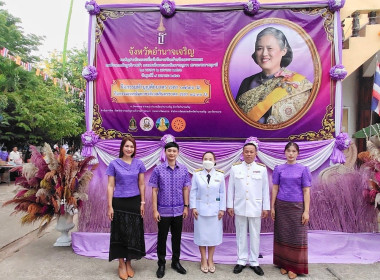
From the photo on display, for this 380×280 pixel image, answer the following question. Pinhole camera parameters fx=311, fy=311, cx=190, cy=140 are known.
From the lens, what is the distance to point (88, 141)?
15.4 ft

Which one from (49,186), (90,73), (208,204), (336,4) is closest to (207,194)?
(208,204)

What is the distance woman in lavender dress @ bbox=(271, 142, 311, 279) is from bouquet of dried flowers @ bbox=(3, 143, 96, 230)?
247cm

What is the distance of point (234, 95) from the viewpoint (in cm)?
476

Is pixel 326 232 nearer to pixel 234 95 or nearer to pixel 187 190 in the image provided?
pixel 187 190

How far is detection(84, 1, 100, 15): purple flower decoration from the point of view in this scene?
475 cm

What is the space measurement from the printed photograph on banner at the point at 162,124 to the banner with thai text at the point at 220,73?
15mm

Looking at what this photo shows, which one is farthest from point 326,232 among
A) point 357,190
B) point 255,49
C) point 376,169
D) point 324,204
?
point 255,49

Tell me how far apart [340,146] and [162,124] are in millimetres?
2675

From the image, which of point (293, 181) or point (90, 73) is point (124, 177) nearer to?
point (293, 181)

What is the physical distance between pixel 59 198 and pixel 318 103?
392 centimetres

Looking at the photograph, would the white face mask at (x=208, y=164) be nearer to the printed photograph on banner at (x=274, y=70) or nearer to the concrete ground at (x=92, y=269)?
the concrete ground at (x=92, y=269)

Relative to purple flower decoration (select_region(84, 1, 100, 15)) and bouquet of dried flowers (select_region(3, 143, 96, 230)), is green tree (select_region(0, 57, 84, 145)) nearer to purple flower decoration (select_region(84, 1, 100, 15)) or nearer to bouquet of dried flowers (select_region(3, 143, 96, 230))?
purple flower decoration (select_region(84, 1, 100, 15))

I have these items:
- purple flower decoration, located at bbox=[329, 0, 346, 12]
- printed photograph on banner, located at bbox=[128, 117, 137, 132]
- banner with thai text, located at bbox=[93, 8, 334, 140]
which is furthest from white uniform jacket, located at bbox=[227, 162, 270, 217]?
purple flower decoration, located at bbox=[329, 0, 346, 12]

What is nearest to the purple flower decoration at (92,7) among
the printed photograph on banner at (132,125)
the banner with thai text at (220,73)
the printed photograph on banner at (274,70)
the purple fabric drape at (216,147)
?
the banner with thai text at (220,73)
